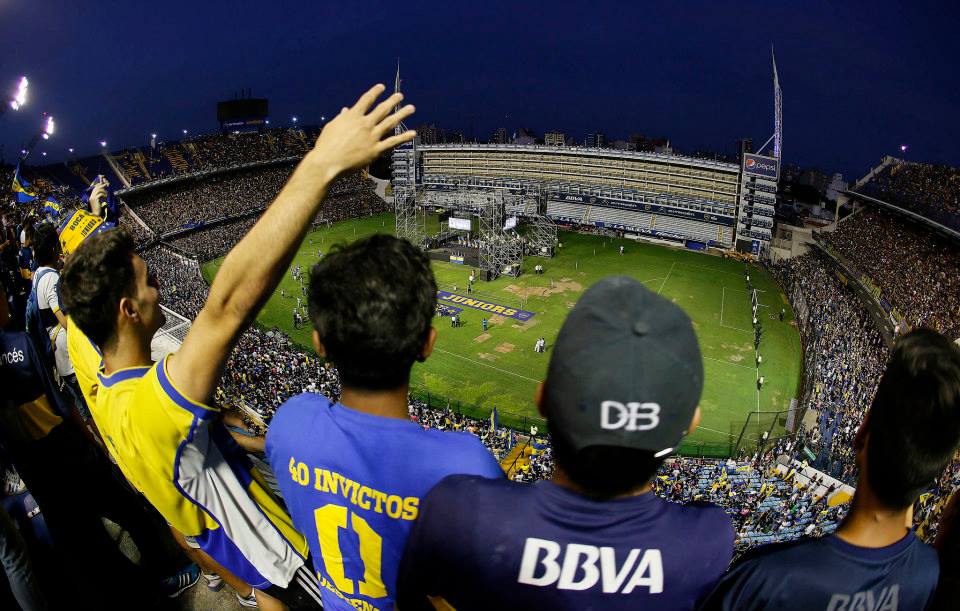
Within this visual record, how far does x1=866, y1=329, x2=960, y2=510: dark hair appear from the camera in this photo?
7.09 feet

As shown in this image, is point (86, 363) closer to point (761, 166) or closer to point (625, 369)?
point (625, 369)

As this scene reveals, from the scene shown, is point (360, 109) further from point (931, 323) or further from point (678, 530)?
point (931, 323)

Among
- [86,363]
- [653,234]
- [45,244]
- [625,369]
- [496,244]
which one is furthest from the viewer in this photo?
[653,234]

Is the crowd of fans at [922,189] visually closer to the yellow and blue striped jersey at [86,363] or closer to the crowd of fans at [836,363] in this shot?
the crowd of fans at [836,363]

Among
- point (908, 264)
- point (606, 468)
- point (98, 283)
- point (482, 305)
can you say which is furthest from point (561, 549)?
point (908, 264)

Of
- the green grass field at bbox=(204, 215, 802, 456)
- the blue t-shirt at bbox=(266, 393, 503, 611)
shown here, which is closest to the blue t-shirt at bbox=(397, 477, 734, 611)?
the blue t-shirt at bbox=(266, 393, 503, 611)

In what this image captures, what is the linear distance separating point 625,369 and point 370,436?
3.87 ft

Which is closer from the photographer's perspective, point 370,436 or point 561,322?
point 370,436

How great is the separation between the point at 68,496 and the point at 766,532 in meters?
15.4

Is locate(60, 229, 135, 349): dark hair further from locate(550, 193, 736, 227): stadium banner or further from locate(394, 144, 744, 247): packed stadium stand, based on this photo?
locate(550, 193, 736, 227): stadium banner

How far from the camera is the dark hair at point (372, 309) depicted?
2199mm

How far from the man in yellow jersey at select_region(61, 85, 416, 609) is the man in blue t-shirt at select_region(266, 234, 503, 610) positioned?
309mm

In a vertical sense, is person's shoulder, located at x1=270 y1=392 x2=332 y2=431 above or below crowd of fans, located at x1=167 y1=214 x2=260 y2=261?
above

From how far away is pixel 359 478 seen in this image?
2.23 metres
